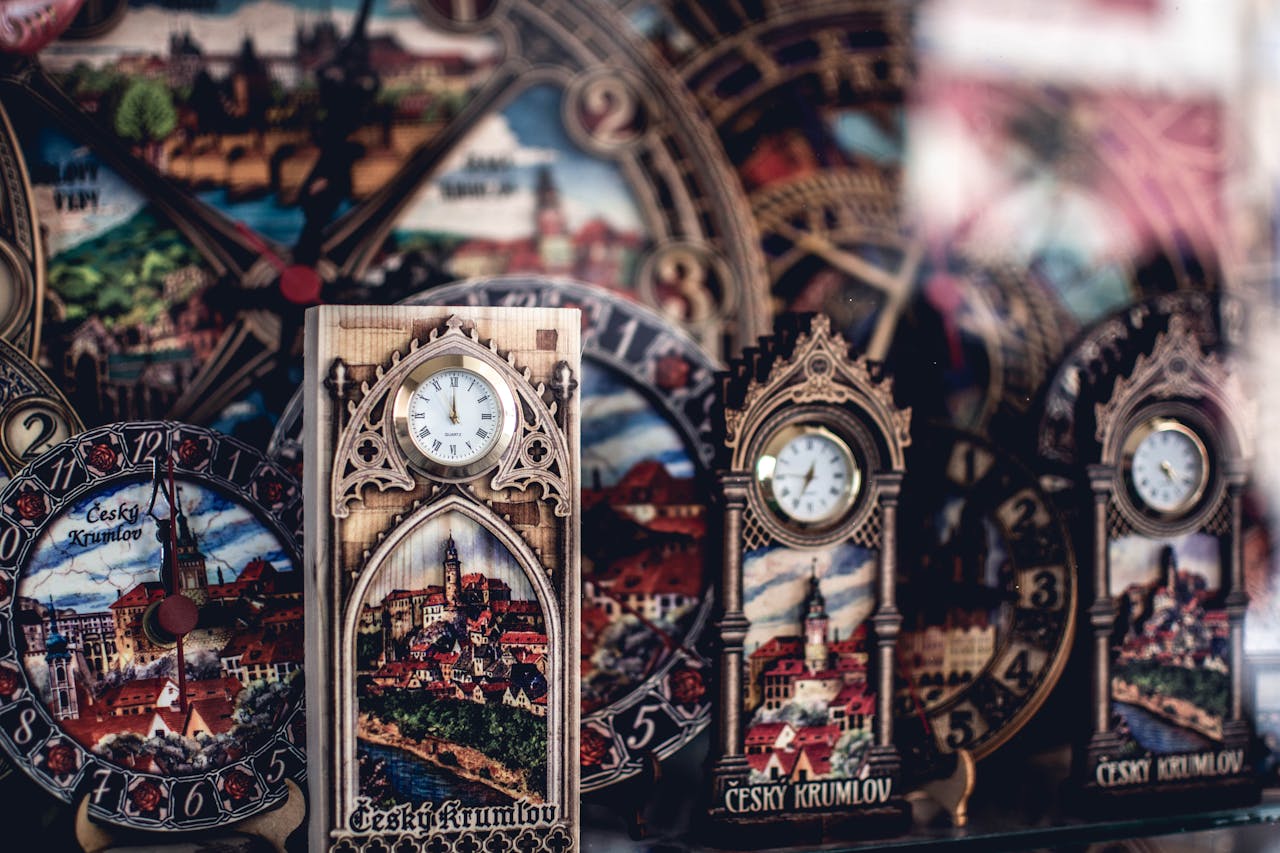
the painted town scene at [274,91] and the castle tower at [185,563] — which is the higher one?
the painted town scene at [274,91]

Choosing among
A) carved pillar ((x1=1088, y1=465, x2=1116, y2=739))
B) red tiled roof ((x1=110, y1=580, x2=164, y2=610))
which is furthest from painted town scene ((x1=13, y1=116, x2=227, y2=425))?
carved pillar ((x1=1088, y1=465, x2=1116, y2=739))

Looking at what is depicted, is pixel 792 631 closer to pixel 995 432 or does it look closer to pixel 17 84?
pixel 995 432

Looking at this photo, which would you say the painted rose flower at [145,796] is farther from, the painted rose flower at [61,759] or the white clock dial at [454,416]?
the white clock dial at [454,416]

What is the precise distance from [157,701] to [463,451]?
3.75 feet

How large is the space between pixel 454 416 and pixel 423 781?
0.93 meters

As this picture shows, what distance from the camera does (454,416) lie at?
383 centimetres

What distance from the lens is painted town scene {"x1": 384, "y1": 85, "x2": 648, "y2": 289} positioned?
4.51 metres

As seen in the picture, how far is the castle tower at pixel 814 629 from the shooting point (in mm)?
4293

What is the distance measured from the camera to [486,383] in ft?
12.6

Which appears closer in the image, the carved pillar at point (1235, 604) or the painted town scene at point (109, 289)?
the painted town scene at point (109, 289)

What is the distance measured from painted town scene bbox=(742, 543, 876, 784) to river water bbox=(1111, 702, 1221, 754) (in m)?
0.95

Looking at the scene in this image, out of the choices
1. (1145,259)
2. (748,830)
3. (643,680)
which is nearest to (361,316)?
A: (643,680)

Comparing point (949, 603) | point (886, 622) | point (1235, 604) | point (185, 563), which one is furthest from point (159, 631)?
point (1235, 604)

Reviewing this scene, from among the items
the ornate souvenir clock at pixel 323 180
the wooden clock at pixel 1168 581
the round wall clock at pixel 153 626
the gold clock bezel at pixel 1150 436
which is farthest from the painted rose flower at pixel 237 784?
the gold clock bezel at pixel 1150 436
